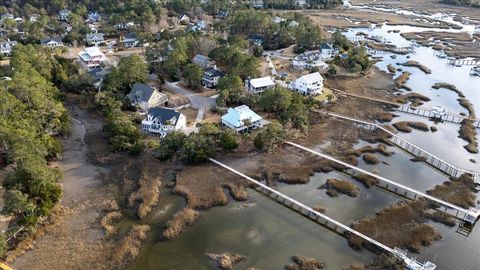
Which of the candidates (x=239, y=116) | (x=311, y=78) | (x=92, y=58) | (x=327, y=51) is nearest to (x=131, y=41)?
(x=92, y=58)

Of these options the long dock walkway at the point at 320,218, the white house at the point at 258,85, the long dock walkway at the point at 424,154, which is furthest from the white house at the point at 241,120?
the long dock walkway at the point at 424,154

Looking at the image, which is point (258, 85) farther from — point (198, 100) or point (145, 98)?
point (145, 98)

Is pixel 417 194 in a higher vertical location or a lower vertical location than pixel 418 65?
lower

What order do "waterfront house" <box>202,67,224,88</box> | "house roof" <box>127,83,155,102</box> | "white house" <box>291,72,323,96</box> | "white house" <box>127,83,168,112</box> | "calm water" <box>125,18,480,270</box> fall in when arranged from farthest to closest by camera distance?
"waterfront house" <box>202,67,224,88</box>
"white house" <box>291,72,323,96</box>
"house roof" <box>127,83,155,102</box>
"white house" <box>127,83,168,112</box>
"calm water" <box>125,18,480,270</box>

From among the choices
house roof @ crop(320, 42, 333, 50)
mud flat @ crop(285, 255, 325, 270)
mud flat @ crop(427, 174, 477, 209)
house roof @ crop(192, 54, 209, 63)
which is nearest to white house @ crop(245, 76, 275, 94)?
house roof @ crop(192, 54, 209, 63)

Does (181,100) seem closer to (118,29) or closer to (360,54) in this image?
(360,54)

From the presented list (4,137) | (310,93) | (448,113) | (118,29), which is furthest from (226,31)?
(4,137)

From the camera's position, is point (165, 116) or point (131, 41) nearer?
point (165, 116)

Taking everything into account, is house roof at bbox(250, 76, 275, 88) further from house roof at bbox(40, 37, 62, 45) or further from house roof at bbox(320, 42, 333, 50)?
house roof at bbox(40, 37, 62, 45)

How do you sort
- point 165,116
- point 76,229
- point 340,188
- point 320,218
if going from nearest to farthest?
point 76,229, point 320,218, point 340,188, point 165,116
